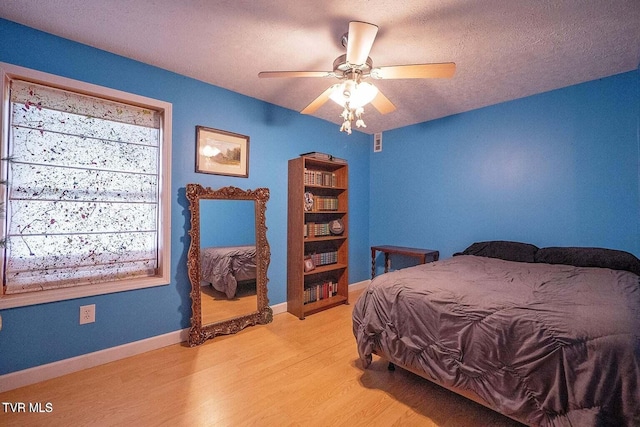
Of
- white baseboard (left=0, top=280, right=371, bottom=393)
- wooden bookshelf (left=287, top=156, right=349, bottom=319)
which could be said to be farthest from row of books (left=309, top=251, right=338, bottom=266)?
white baseboard (left=0, top=280, right=371, bottom=393)

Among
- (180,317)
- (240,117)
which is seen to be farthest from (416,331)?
(240,117)

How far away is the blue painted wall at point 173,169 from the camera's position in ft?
6.16

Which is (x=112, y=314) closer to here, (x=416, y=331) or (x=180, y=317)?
(x=180, y=317)

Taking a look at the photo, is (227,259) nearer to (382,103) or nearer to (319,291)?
(319,291)

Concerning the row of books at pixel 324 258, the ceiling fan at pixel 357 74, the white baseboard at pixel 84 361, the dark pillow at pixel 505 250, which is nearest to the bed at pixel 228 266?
the white baseboard at pixel 84 361

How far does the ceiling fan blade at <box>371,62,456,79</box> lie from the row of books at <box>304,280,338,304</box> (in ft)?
8.02

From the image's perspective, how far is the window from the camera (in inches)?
74.3

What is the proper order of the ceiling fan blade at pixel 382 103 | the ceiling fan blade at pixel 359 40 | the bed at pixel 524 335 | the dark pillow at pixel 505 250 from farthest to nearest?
the dark pillow at pixel 505 250
the ceiling fan blade at pixel 382 103
the ceiling fan blade at pixel 359 40
the bed at pixel 524 335

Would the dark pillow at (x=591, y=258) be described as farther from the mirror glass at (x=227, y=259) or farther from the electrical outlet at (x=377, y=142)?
the mirror glass at (x=227, y=259)

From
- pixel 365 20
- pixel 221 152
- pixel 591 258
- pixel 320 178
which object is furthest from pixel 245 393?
pixel 591 258

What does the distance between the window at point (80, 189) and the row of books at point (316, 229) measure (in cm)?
149

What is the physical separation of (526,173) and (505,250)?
0.91m

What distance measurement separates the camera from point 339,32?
6.20ft

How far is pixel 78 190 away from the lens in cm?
210
